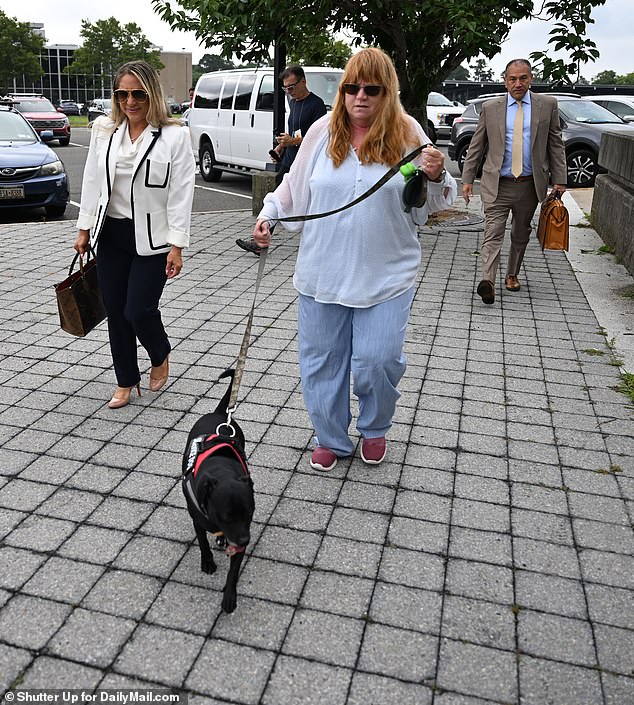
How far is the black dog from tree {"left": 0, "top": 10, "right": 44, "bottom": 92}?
203ft

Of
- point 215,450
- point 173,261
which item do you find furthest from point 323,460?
point 173,261

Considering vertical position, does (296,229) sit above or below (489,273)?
above

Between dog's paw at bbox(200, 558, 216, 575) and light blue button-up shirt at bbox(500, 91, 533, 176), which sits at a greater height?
light blue button-up shirt at bbox(500, 91, 533, 176)

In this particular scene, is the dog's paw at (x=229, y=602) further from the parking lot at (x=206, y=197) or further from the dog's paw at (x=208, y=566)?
the parking lot at (x=206, y=197)

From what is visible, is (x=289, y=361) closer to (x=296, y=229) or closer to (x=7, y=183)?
(x=296, y=229)

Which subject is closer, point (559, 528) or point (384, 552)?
point (384, 552)

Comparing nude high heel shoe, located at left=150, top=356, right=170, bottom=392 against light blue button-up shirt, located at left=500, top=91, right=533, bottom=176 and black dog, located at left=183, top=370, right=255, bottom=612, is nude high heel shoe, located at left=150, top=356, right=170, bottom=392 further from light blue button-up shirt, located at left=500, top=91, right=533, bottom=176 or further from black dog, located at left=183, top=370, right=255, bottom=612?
light blue button-up shirt, located at left=500, top=91, right=533, bottom=176

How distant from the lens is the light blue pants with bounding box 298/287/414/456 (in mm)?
3520

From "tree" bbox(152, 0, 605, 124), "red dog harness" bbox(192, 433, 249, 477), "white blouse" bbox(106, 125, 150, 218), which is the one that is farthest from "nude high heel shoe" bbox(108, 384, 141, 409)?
"tree" bbox(152, 0, 605, 124)

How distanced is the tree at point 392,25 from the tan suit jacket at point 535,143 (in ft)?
4.91

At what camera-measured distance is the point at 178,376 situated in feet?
16.6

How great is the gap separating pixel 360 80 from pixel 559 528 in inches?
85.7

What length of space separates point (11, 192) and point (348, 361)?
852 centimetres

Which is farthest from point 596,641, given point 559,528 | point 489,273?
point 489,273
